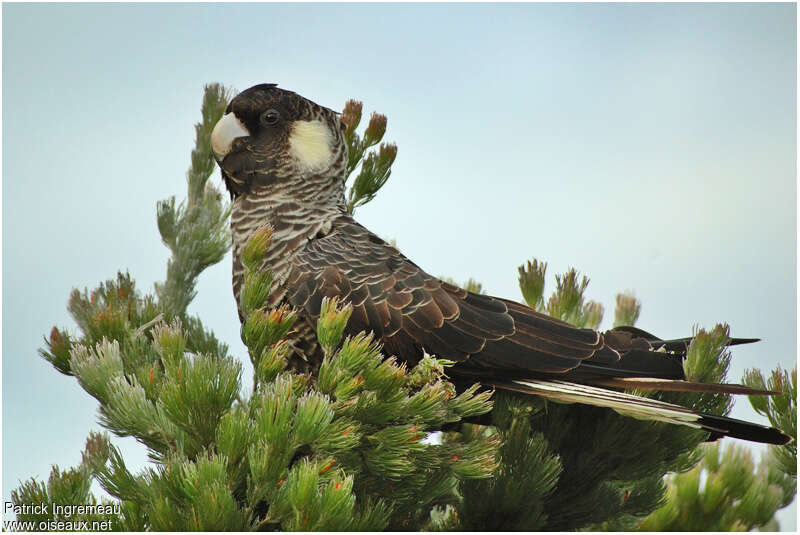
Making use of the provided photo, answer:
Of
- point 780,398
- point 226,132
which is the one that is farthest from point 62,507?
point 780,398

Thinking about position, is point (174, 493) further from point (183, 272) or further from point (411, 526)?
point (183, 272)

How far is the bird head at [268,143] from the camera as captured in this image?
261 centimetres

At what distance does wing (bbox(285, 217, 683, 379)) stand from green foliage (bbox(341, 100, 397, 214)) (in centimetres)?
46

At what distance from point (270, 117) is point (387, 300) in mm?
837

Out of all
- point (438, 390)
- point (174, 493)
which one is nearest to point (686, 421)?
point (438, 390)

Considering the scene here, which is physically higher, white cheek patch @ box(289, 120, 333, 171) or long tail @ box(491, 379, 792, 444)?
white cheek patch @ box(289, 120, 333, 171)

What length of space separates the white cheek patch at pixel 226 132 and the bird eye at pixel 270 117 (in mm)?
68

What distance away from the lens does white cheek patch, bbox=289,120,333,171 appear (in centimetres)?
266

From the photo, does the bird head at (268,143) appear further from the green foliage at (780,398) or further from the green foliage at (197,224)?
the green foliage at (780,398)

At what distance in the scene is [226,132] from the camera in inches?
102

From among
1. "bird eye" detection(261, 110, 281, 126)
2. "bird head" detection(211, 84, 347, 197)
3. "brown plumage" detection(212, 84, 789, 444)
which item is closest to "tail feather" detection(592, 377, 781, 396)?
"brown plumage" detection(212, 84, 789, 444)

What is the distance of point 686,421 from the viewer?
75.8 inches

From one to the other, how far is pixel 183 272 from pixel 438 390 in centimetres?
123

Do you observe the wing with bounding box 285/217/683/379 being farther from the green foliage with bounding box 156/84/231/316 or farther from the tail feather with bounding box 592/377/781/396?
the green foliage with bounding box 156/84/231/316
